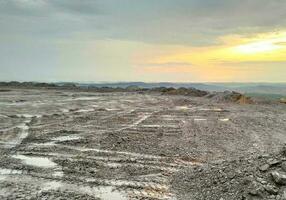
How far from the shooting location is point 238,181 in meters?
9.12

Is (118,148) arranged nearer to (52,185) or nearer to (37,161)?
(37,161)

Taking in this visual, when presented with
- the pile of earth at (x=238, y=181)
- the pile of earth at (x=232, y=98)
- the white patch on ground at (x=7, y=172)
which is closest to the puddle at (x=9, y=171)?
the white patch on ground at (x=7, y=172)

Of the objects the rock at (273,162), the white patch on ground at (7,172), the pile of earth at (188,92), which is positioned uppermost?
the rock at (273,162)

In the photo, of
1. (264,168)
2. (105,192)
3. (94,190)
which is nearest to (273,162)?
(264,168)

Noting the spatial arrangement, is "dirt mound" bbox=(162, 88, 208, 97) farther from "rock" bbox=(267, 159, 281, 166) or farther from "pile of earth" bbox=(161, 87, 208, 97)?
"rock" bbox=(267, 159, 281, 166)

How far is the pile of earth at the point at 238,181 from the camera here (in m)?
8.46

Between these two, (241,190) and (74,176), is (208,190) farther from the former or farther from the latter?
(74,176)

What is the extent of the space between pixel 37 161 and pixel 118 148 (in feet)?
8.53

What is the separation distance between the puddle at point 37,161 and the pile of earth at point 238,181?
11.0 ft

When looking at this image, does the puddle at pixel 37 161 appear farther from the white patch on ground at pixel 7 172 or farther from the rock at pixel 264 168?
the rock at pixel 264 168

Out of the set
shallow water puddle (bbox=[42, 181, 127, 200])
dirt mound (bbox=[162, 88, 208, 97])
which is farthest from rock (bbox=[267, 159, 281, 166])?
dirt mound (bbox=[162, 88, 208, 97])

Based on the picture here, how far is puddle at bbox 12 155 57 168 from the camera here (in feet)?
39.3

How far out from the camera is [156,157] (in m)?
12.8

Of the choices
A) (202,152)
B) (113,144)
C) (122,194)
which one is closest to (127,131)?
(113,144)
